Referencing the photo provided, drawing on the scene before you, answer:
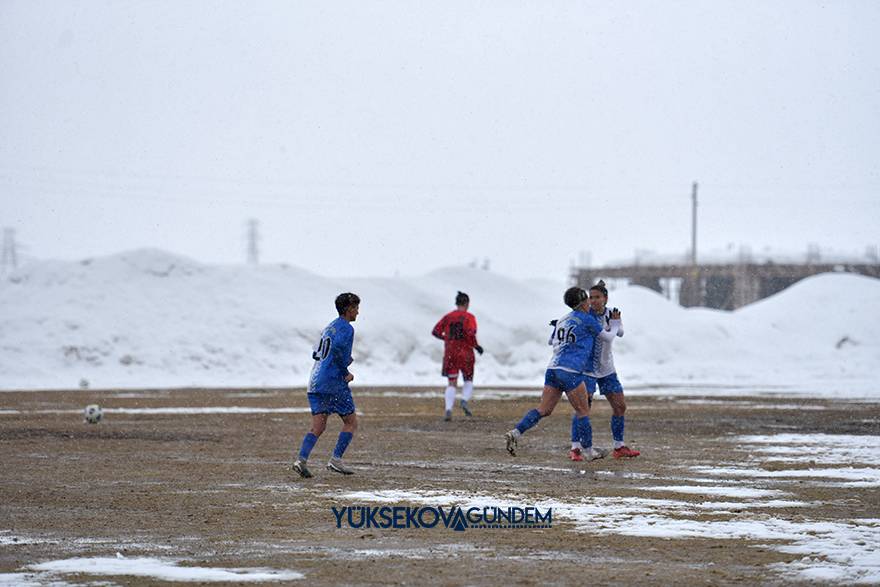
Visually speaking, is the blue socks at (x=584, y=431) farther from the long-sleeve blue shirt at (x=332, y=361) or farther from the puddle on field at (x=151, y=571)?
the puddle on field at (x=151, y=571)

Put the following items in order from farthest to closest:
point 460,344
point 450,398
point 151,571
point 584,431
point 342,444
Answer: point 460,344 → point 450,398 → point 584,431 → point 342,444 → point 151,571

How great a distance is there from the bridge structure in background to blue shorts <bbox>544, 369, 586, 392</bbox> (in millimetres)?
74712

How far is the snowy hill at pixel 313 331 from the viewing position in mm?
45625

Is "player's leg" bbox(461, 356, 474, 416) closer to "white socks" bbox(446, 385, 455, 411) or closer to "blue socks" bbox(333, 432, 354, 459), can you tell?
"white socks" bbox(446, 385, 455, 411)

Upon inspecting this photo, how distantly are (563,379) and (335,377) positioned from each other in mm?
2721

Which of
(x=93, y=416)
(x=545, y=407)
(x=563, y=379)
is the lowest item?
(x=93, y=416)

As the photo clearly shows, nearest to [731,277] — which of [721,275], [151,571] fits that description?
[721,275]

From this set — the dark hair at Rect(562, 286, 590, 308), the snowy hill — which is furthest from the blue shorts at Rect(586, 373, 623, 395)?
the snowy hill

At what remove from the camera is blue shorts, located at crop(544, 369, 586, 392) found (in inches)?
573

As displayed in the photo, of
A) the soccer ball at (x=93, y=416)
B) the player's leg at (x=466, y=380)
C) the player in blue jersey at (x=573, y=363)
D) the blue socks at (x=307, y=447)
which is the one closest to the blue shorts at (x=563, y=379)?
the player in blue jersey at (x=573, y=363)

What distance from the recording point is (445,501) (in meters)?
10.9

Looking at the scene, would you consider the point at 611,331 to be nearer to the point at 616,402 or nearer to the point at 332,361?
the point at 616,402

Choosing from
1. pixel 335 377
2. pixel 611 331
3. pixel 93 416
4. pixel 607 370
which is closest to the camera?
pixel 335 377

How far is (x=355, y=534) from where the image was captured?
30.5 feet
